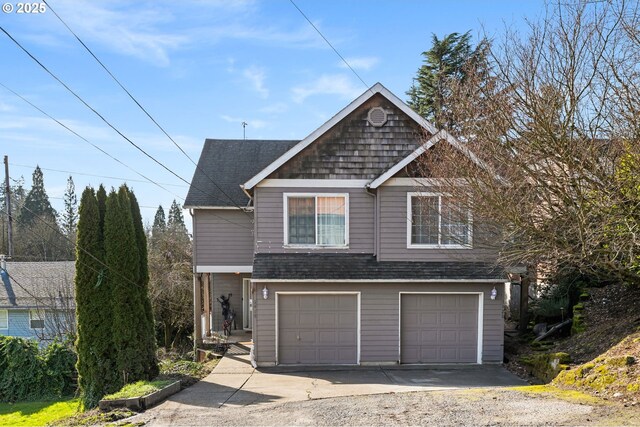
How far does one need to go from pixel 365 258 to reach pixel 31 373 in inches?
451

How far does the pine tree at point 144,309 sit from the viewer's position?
11.4m

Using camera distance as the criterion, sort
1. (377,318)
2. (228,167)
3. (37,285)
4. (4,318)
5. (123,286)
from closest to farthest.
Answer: (123,286)
(377,318)
(228,167)
(37,285)
(4,318)

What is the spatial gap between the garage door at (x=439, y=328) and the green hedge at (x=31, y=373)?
1103 cm

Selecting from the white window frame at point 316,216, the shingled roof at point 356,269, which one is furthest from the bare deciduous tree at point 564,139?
the white window frame at point 316,216

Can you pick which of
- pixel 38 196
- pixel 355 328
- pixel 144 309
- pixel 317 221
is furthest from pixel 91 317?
pixel 38 196

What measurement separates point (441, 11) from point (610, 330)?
873 centimetres

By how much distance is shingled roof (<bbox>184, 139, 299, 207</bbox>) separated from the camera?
15154 mm

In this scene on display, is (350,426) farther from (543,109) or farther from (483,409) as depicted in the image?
(543,109)

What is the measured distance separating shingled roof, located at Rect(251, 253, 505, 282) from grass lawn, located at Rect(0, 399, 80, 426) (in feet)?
20.1

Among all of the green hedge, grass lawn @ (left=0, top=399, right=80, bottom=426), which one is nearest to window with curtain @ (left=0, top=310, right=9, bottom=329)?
the green hedge

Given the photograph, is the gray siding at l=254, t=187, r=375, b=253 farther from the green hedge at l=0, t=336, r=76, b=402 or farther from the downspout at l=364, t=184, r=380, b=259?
the green hedge at l=0, t=336, r=76, b=402

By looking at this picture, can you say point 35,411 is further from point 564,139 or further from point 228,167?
point 564,139

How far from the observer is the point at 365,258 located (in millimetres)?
12570

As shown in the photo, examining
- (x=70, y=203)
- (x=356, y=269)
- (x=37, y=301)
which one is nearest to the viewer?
(x=356, y=269)
